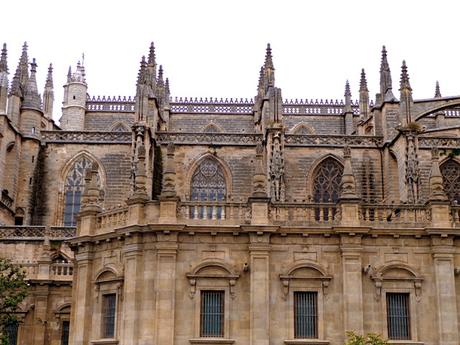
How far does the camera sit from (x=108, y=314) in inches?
956

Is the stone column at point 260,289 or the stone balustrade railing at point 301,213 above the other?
the stone balustrade railing at point 301,213

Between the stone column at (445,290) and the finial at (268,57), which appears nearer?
the stone column at (445,290)

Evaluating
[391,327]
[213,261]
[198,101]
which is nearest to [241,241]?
[213,261]

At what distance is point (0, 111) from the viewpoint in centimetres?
4275

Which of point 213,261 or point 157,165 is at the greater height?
point 157,165

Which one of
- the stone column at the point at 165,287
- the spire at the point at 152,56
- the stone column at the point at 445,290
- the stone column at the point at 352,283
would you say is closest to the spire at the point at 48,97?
the spire at the point at 152,56

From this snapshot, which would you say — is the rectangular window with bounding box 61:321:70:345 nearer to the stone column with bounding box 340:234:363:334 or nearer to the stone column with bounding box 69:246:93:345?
the stone column with bounding box 69:246:93:345

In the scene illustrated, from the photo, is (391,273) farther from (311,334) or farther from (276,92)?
(276,92)

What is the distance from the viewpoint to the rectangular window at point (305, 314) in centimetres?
2317

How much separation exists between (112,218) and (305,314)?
Result: 23.7 ft

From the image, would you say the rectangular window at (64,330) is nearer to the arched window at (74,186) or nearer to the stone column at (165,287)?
the arched window at (74,186)

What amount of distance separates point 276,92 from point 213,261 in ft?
77.2

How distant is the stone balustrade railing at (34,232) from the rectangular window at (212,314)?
1751 cm

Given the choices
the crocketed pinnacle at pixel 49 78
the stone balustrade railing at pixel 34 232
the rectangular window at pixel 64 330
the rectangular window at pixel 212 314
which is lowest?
the rectangular window at pixel 212 314
